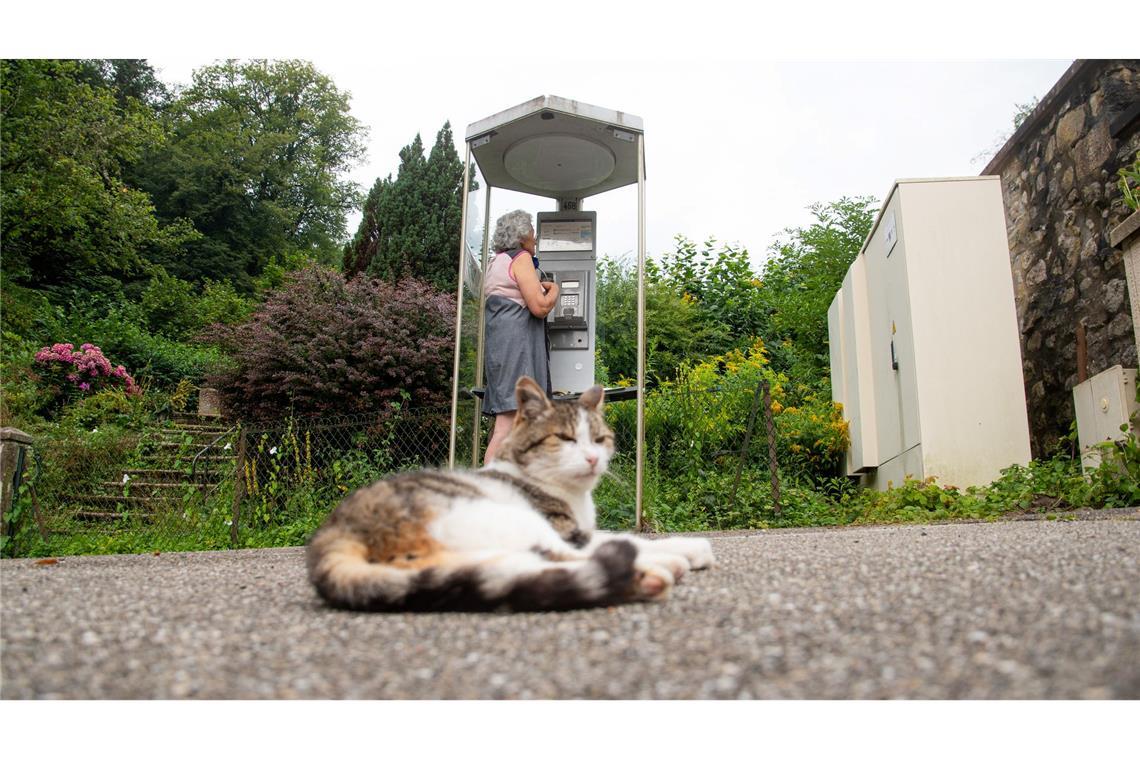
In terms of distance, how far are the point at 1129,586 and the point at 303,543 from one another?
5603 mm

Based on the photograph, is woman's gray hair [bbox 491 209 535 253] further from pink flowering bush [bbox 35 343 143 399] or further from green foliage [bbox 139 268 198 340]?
green foliage [bbox 139 268 198 340]

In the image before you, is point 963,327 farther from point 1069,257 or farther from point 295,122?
point 295,122

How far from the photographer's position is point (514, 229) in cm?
511

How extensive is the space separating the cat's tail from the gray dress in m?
3.15

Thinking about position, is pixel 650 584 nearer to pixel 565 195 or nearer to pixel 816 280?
pixel 565 195

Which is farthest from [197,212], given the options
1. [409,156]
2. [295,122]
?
[409,156]

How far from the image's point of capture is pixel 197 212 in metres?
22.5

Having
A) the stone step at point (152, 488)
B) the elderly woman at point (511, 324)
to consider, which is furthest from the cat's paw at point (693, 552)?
the stone step at point (152, 488)

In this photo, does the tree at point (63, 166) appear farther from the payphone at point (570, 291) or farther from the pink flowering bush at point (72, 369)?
the payphone at point (570, 291)

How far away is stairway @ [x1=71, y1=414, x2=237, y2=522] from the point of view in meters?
6.94

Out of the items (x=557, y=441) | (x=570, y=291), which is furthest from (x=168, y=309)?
(x=557, y=441)

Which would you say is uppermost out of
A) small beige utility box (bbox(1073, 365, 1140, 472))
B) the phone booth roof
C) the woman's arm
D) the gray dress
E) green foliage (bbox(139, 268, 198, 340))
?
green foliage (bbox(139, 268, 198, 340))

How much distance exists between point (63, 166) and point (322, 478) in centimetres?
901

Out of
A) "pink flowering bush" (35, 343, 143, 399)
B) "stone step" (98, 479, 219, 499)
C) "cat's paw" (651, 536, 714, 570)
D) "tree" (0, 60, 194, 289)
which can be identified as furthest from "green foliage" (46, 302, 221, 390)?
"cat's paw" (651, 536, 714, 570)
